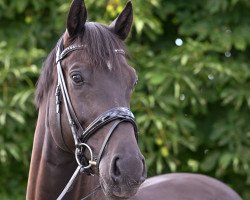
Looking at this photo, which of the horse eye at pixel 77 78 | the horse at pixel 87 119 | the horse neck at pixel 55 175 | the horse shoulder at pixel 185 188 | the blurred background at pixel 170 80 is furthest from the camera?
the blurred background at pixel 170 80

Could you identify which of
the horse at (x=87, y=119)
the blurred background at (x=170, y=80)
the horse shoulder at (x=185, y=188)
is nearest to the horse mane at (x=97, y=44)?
the horse at (x=87, y=119)

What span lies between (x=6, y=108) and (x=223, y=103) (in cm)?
165

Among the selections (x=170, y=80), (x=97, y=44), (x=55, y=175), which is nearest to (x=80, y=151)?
(x=55, y=175)

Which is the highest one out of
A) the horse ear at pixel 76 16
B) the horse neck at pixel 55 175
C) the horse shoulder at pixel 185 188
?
the horse ear at pixel 76 16

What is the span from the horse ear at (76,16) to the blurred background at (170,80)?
6.61ft

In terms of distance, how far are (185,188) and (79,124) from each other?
51.9 inches

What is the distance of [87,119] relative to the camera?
2574 millimetres

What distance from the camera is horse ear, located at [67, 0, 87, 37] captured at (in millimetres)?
2656

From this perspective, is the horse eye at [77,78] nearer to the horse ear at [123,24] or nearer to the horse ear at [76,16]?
the horse ear at [76,16]

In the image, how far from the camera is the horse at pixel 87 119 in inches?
95.8

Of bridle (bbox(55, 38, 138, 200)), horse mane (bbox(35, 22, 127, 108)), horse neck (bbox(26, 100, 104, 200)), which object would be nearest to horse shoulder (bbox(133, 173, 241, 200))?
horse neck (bbox(26, 100, 104, 200))

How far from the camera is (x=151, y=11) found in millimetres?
4938

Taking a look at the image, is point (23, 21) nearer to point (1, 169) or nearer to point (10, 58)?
point (10, 58)

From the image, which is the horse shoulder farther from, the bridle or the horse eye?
the horse eye
